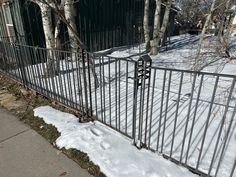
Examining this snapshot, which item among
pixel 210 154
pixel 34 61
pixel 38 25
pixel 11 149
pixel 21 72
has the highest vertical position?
pixel 38 25

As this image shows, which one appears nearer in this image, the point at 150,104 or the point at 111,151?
the point at 111,151

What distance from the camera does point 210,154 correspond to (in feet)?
9.29

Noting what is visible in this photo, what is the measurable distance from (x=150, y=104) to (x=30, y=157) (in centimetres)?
233

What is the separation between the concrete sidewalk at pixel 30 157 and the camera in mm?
2764

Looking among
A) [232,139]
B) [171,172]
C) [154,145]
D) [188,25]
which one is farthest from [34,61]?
[188,25]

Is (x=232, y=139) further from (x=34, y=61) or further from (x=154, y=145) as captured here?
(x=34, y=61)

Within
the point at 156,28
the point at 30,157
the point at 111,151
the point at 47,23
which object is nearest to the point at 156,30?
the point at 156,28

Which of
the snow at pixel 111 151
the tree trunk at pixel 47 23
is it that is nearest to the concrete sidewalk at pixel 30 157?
the snow at pixel 111 151

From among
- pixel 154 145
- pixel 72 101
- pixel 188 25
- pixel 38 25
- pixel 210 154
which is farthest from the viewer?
pixel 188 25

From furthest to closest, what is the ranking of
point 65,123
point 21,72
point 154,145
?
point 21,72 → point 65,123 → point 154,145

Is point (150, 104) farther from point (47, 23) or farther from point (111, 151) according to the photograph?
point (47, 23)

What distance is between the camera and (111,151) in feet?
9.69

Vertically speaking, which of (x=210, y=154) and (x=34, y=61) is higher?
(x=34, y=61)

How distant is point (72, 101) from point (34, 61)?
1.43 meters
